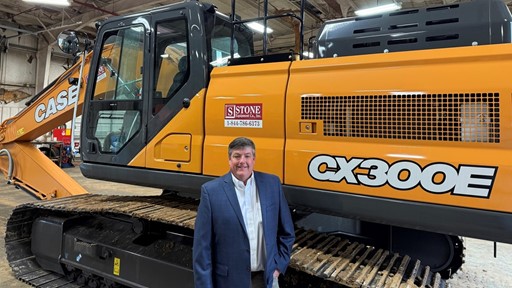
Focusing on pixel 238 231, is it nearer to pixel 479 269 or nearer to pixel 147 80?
pixel 147 80

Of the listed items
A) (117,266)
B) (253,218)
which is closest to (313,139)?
(253,218)

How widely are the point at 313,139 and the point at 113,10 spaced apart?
12162mm

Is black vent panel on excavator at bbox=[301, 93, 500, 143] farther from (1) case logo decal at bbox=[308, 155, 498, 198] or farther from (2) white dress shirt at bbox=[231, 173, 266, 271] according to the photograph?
(2) white dress shirt at bbox=[231, 173, 266, 271]

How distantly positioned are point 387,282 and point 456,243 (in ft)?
4.46

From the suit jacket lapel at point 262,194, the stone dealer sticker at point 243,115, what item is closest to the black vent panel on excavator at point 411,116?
A: the stone dealer sticker at point 243,115

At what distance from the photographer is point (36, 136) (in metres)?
4.78

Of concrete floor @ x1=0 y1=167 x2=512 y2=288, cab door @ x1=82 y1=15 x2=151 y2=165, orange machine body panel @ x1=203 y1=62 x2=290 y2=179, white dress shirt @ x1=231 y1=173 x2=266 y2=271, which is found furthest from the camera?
concrete floor @ x1=0 y1=167 x2=512 y2=288

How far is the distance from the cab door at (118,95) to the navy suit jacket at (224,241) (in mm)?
1356

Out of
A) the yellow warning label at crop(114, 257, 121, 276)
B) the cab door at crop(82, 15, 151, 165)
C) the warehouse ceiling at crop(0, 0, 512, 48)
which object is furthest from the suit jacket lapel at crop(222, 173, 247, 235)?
the warehouse ceiling at crop(0, 0, 512, 48)

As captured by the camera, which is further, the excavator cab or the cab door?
the cab door

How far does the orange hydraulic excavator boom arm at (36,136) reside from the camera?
418cm

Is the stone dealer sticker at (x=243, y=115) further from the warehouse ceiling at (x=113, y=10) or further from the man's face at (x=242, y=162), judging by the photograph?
the warehouse ceiling at (x=113, y=10)

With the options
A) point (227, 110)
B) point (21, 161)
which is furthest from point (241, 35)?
point (21, 161)

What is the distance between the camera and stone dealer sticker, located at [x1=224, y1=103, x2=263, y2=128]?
238 centimetres
